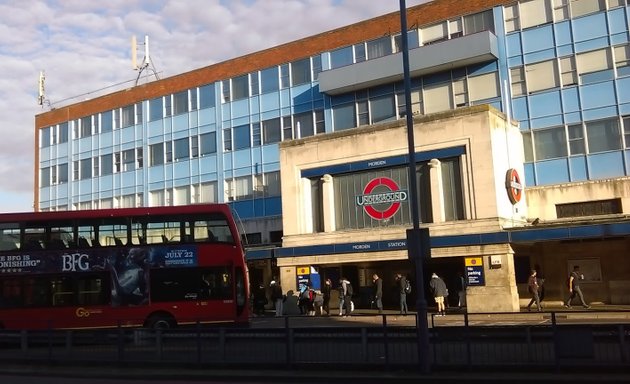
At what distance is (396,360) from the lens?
1219 centimetres

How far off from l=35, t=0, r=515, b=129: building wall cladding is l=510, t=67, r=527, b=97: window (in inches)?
147

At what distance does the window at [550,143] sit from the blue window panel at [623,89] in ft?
9.61

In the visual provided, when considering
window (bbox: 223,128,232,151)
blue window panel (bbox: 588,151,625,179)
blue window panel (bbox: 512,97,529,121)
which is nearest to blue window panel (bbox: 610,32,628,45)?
blue window panel (bbox: 512,97,529,121)

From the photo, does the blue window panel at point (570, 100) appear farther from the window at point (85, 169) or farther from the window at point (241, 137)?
the window at point (85, 169)

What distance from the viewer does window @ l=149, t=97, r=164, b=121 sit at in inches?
1854

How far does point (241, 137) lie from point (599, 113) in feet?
71.9

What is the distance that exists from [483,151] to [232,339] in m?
17.1

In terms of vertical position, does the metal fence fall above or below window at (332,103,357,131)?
Answer: below

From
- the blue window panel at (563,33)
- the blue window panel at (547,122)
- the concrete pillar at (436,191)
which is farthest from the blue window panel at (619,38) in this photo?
the concrete pillar at (436,191)

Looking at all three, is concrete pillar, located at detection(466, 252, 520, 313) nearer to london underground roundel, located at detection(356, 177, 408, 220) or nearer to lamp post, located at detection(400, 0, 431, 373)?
london underground roundel, located at detection(356, 177, 408, 220)

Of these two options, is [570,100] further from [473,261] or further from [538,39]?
[473,261]

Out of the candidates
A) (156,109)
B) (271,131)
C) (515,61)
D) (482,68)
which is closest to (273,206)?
(271,131)

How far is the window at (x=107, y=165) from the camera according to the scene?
4934 cm

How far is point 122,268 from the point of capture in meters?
19.8
